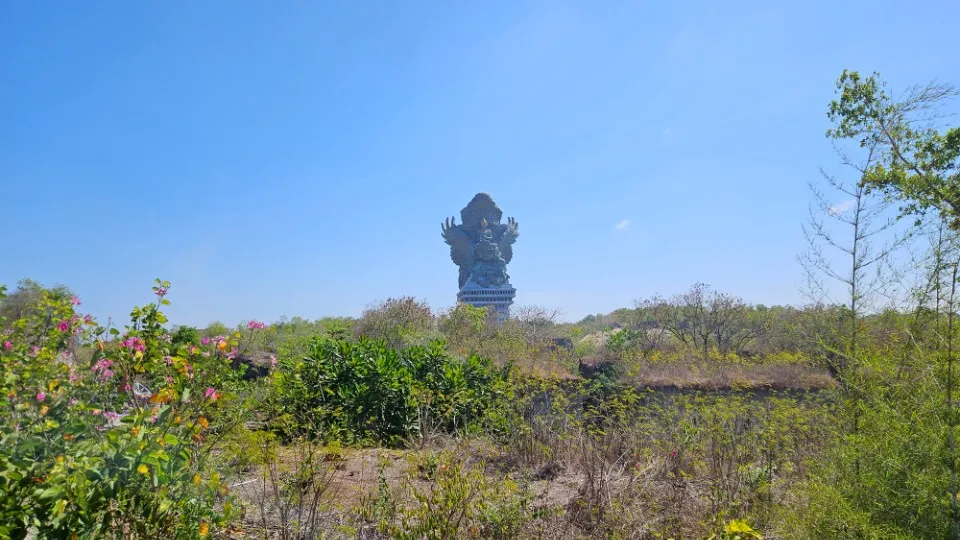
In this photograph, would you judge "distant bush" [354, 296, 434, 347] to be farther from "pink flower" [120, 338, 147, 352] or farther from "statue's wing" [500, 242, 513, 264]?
"statue's wing" [500, 242, 513, 264]

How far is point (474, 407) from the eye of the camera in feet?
21.8

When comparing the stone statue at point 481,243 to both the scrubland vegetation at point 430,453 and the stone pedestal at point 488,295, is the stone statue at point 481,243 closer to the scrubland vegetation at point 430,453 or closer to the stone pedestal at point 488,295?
the stone pedestal at point 488,295

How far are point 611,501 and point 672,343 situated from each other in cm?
1589

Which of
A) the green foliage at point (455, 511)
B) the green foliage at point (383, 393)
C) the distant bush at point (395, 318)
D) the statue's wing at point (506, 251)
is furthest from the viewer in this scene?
the statue's wing at point (506, 251)

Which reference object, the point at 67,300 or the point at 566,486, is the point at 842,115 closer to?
the point at 566,486

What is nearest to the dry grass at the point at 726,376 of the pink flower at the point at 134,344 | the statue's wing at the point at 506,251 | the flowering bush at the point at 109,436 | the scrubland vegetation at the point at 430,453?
the scrubland vegetation at the point at 430,453

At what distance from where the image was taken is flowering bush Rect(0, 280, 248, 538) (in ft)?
6.10

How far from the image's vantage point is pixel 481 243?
43.5 metres

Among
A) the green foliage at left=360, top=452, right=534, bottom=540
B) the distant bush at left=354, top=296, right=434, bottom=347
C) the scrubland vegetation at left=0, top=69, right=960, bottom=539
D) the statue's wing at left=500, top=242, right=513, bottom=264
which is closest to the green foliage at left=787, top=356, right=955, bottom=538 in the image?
the scrubland vegetation at left=0, top=69, right=960, bottom=539

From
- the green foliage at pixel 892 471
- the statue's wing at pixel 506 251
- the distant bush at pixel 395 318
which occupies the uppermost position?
the statue's wing at pixel 506 251

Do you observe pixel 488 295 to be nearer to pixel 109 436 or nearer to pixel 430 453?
pixel 430 453

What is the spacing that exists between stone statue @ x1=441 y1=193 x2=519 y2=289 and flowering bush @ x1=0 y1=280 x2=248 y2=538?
40.2 m

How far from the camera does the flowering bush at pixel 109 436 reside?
73.2 inches

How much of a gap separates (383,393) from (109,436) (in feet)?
14.5
